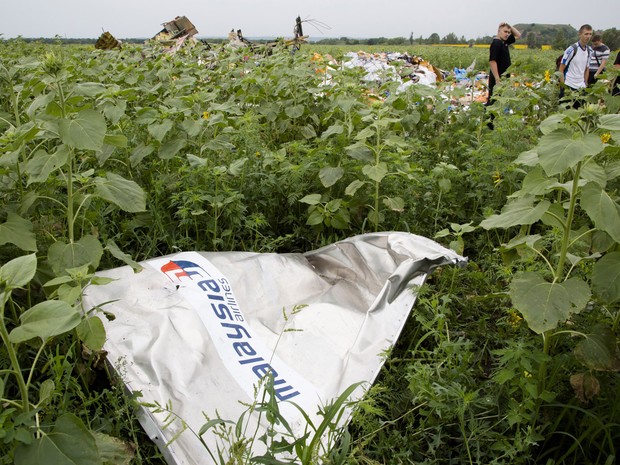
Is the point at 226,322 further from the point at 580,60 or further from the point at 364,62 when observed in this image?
the point at 364,62

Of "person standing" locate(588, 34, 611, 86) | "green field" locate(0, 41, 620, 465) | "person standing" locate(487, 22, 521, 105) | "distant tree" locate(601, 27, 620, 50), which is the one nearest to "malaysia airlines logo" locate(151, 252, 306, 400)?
"green field" locate(0, 41, 620, 465)

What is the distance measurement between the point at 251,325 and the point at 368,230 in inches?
41.4

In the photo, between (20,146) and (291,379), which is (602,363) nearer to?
(291,379)

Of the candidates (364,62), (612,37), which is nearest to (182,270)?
(364,62)

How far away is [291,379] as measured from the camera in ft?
5.98

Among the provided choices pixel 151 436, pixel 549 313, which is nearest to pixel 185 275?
pixel 151 436

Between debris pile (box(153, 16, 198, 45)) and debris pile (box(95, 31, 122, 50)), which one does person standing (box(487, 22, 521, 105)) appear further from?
debris pile (box(153, 16, 198, 45))

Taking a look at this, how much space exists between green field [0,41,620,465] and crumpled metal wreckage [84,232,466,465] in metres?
0.08

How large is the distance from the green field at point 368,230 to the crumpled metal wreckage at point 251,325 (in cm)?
8

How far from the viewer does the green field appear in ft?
4.94

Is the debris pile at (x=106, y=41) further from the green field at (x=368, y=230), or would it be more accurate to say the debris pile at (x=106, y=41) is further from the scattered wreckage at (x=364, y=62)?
the green field at (x=368, y=230)

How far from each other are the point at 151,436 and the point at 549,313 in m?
1.12

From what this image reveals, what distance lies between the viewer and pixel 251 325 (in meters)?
2.04

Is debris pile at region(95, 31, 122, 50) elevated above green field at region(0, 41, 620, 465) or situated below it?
above
